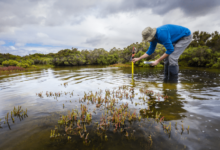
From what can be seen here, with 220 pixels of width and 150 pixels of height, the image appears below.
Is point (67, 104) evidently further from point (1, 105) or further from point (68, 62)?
point (68, 62)

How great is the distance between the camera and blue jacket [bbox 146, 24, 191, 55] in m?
5.24

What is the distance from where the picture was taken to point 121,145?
2656 millimetres

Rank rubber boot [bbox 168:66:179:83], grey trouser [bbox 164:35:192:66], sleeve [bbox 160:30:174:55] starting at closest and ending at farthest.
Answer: sleeve [bbox 160:30:174:55]
grey trouser [bbox 164:35:192:66]
rubber boot [bbox 168:66:179:83]

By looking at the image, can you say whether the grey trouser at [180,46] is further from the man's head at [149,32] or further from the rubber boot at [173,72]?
the man's head at [149,32]

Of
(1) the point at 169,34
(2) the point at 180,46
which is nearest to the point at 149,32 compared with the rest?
(1) the point at 169,34

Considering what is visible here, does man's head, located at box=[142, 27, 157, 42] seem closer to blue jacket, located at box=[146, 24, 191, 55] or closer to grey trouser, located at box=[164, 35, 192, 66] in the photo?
blue jacket, located at box=[146, 24, 191, 55]

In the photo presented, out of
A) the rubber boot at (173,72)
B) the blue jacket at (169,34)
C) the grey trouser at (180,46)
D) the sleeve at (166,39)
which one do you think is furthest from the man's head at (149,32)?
the rubber boot at (173,72)

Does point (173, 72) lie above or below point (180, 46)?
below

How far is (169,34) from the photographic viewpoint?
5.34 meters

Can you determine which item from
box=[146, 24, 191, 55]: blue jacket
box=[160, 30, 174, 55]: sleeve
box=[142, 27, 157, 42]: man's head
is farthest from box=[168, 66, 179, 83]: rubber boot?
box=[142, 27, 157, 42]: man's head

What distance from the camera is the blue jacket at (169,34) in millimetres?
5242

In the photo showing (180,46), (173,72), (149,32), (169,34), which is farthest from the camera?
(173,72)

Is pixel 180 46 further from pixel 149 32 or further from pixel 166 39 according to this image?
pixel 149 32

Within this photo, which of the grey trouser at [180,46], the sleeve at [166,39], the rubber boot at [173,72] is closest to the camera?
the sleeve at [166,39]
